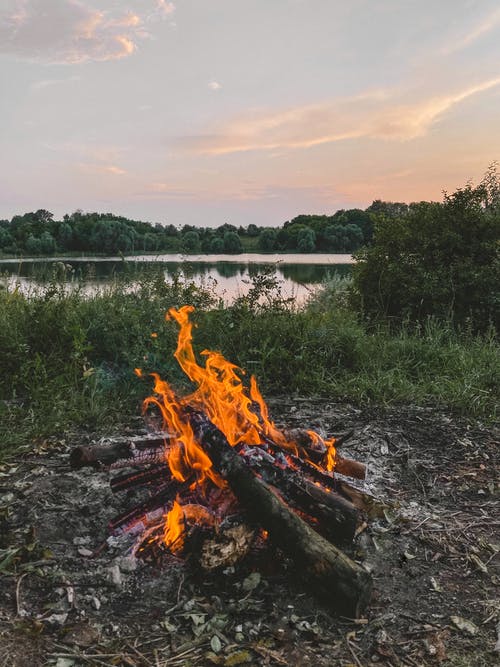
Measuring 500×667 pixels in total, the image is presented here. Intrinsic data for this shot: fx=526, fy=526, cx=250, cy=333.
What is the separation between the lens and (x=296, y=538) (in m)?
2.57

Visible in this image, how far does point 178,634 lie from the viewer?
7.45 ft

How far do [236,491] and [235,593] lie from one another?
0.48 metres

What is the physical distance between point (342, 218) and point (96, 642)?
26.8 meters

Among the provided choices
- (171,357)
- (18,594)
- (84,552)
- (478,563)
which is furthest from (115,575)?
(171,357)

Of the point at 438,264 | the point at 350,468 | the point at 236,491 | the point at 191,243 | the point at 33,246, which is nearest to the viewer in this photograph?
the point at 236,491

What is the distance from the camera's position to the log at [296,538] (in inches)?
94.7

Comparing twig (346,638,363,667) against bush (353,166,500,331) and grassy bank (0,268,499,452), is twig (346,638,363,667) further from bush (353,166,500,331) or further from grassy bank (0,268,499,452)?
bush (353,166,500,331)

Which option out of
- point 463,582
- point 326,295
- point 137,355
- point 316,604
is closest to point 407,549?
point 463,582

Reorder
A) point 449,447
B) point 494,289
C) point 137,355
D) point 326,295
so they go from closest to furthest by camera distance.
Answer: point 449,447 < point 137,355 < point 494,289 < point 326,295

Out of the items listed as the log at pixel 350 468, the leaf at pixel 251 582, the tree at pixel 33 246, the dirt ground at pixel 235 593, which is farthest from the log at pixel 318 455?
the tree at pixel 33 246

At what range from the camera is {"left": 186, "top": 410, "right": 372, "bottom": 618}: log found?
7.89ft

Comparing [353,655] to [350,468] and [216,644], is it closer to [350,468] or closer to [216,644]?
[216,644]

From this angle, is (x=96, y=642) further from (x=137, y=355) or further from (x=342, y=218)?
(x=342, y=218)

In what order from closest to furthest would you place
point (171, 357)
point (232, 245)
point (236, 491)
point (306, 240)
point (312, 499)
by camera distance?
1. point (236, 491)
2. point (312, 499)
3. point (171, 357)
4. point (232, 245)
5. point (306, 240)
